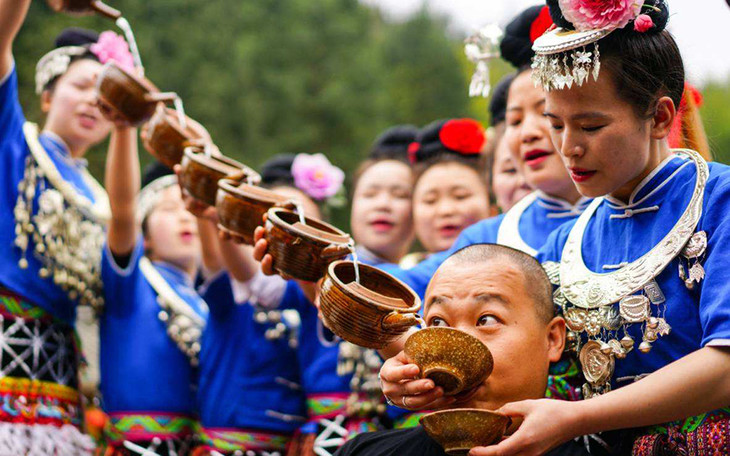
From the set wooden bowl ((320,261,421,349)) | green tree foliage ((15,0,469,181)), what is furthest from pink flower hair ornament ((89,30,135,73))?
green tree foliage ((15,0,469,181))

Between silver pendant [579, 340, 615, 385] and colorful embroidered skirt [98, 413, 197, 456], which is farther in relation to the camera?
colorful embroidered skirt [98, 413, 197, 456]

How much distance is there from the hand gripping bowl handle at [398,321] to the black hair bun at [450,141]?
7.83 ft

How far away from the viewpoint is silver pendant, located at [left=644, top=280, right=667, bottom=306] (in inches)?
92.2

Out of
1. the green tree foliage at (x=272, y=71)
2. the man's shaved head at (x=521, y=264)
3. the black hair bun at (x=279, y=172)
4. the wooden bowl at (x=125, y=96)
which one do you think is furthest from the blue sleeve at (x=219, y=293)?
the green tree foliage at (x=272, y=71)

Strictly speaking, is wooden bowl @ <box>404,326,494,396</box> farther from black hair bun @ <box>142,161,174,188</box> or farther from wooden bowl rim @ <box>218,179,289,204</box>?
black hair bun @ <box>142,161,174,188</box>

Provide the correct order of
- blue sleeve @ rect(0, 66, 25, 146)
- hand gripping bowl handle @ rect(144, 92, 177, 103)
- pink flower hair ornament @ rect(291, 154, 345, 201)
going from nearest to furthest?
hand gripping bowl handle @ rect(144, 92, 177, 103) → blue sleeve @ rect(0, 66, 25, 146) → pink flower hair ornament @ rect(291, 154, 345, 201)

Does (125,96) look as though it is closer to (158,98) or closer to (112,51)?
(158,98)

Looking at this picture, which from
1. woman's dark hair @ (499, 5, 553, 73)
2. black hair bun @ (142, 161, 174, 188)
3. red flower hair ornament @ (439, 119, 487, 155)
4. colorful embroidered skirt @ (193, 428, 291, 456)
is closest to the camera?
woman's dark hair @ (499, 5, 553, 73)

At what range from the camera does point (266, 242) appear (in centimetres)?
291

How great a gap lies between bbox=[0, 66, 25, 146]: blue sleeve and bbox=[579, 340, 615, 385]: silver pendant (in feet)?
9.82

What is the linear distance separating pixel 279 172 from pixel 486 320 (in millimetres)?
3257

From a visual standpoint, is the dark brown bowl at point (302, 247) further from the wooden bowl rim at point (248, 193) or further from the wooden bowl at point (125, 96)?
the wooden bowl at point (125, 96)

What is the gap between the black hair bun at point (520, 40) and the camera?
3.61 meters

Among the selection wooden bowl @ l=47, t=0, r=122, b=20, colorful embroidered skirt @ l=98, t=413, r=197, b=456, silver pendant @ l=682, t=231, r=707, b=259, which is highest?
wooden bowl @ l=47, t=0, r=122, b=20
